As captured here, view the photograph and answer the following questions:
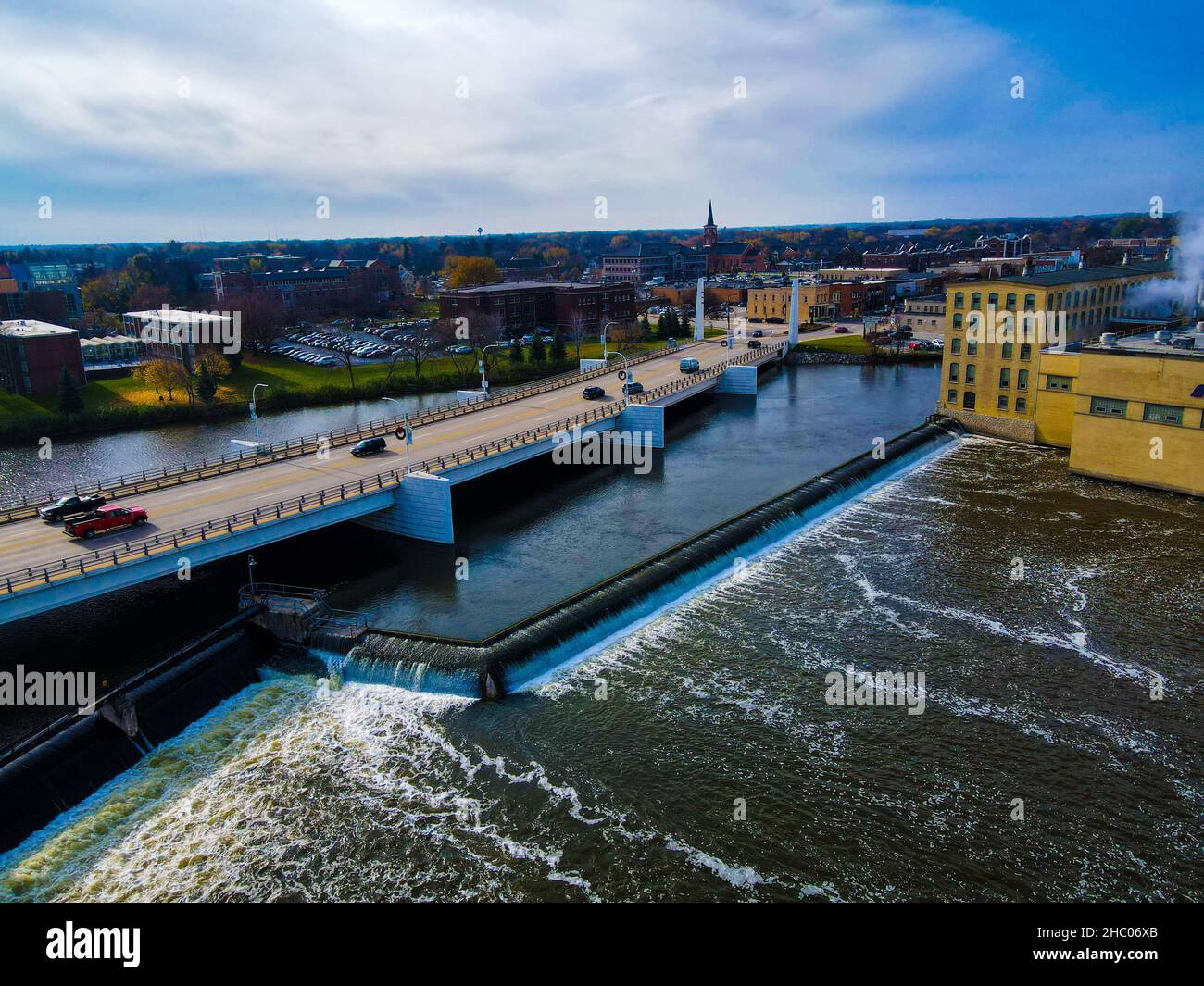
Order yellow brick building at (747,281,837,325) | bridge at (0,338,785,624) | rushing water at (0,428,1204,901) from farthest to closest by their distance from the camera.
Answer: yellow brick building at (747,281,837,325)
bridge at (0,338,785,624)
rushing water at (0,428,1204,901)

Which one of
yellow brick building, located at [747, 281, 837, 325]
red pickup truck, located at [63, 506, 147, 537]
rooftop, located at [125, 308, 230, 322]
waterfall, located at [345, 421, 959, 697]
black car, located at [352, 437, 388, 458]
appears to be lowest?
waterfall, located at [345, 421, 959, 697]

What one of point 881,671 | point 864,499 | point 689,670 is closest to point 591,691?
point 689,670

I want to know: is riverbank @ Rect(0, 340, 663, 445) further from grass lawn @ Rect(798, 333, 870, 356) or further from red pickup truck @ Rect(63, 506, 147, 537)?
red pickup truck @ Rect(63, 506, 147, 537)

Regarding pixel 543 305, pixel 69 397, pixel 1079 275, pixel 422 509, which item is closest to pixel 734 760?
pixel 422 509

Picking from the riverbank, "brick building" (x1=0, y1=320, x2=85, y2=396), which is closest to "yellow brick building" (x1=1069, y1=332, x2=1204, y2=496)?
the riverbank

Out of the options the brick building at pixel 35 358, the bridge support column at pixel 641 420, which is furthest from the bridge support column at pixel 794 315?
the brick building at pixel 35 358

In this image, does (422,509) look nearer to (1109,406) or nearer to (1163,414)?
(1109,406)
